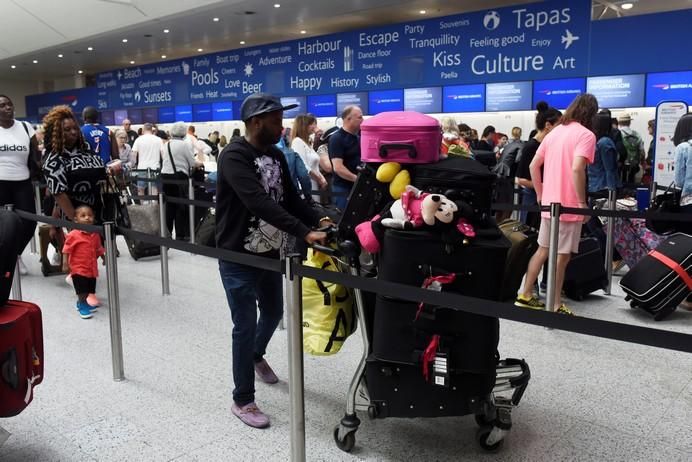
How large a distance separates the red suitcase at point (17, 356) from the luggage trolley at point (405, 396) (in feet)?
4.09

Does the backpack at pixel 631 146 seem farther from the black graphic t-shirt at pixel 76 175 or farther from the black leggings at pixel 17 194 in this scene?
the black leggings at pixel 17 194

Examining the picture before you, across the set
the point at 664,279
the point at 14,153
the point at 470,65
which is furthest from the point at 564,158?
the point at 470,65

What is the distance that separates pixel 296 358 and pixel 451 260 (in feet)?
2.37

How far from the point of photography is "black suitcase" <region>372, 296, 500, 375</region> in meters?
2.42

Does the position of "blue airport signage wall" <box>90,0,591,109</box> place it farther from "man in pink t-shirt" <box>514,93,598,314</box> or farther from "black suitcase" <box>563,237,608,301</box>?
"man in pink t-shirt" <box>514,93,598,314</box>

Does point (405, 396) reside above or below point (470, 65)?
below

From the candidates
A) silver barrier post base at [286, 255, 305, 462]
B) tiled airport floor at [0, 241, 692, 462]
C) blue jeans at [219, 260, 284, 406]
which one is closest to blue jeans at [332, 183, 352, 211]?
tiled airport floor at [0, 241, 692, 462]

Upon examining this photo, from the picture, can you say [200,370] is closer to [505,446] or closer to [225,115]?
[505,446]

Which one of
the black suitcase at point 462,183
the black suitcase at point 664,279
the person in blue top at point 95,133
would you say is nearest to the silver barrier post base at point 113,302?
the black suitcase at point 462,183

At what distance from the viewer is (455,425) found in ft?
9.75

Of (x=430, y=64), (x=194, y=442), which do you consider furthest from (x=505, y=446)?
(x=430, y=64)

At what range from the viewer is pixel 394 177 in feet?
8.62

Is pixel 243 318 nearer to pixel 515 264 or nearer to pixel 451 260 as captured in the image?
pixel 451 260

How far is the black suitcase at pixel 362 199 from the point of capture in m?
2.69
